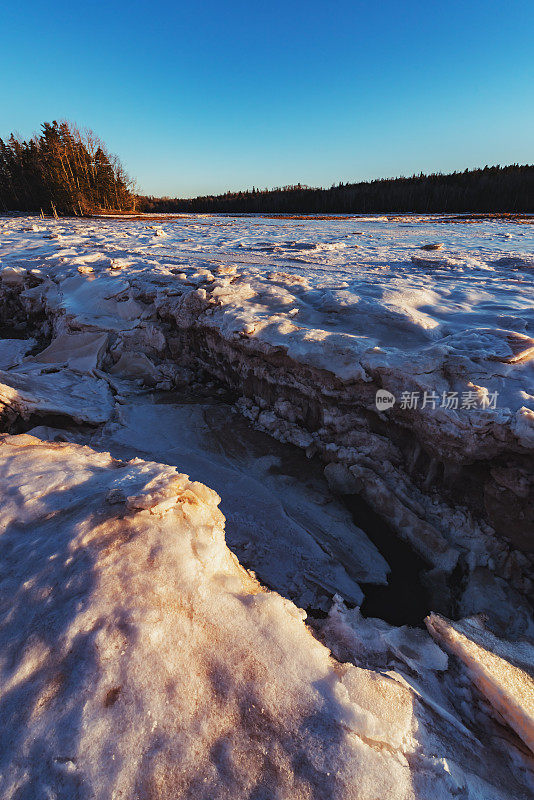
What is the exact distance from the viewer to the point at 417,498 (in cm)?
248

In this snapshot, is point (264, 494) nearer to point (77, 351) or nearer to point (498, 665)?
point (498, 665)

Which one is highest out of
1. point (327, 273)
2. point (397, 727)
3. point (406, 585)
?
point (327, 273)

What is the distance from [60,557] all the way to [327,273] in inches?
196

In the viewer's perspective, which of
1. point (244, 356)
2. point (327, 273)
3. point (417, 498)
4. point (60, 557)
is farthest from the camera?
point (327, 273)

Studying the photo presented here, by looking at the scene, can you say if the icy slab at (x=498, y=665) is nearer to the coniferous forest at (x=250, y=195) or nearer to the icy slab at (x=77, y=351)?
the icy slab at (x=77, y=351)

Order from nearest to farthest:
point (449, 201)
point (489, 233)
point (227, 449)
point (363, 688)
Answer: point (363, 688)
point (227, 449)
point (489, 233)
point (449, 201)

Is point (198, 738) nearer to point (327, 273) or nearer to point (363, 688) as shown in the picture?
point (363, 688)

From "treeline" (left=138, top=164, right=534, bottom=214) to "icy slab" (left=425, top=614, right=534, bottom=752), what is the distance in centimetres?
2470

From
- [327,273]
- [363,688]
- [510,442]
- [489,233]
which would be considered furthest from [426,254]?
[363,688]

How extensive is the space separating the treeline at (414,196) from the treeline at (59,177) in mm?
7751

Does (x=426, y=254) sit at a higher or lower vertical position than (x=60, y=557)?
higher

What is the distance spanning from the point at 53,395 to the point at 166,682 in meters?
3.07

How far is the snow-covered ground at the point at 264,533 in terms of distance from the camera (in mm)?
916

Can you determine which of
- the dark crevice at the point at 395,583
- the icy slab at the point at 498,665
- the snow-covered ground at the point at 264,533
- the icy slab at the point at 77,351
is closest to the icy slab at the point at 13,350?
the snow-covered ground at the point at 264,533
